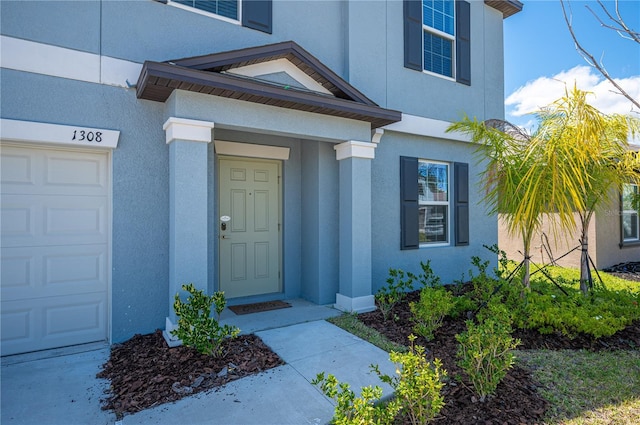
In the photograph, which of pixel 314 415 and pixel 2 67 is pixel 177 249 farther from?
pixel 2 67

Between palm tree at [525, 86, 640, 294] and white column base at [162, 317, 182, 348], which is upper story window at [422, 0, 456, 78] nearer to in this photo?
palm tree at [525, 86, 640, 294]

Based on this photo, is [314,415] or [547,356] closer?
[314,415]

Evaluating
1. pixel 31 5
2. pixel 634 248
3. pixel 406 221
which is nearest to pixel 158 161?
pixel 31 5

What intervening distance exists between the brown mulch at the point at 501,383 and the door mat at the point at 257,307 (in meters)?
1.37

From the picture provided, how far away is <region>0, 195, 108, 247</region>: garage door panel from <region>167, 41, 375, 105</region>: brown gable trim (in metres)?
2.05

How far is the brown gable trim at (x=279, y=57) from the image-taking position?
13.9ft

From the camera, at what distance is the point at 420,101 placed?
6.80 metres

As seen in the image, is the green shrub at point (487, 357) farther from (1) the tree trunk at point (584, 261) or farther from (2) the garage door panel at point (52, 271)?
(2) the garage door panel at point (52, 271)

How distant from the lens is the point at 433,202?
699 cm

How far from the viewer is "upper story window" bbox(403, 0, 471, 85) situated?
6641 mm

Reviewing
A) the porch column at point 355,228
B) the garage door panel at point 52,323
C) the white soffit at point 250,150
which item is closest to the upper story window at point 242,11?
the white soffit at point 250,150

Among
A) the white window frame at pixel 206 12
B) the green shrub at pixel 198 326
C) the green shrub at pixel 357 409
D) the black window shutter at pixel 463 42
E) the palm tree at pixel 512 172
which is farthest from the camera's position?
the black window shutter at pixel 463 42

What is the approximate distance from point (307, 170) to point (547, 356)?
4175mm

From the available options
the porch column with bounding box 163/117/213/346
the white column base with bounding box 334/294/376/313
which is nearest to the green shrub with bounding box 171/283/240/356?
the porch column with bounding box 163/117/213/346
